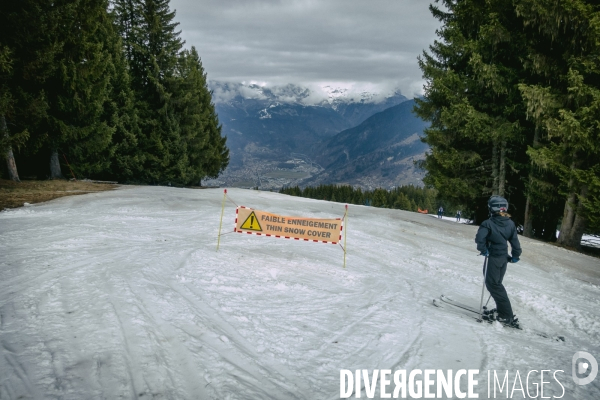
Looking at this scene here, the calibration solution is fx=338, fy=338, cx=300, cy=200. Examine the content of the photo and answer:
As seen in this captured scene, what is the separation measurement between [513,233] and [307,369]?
15.6 ft

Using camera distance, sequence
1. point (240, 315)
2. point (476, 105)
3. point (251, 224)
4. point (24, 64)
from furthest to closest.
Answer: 1. point (476, 105)
2. point (24, 64)
3. point (251, 224)
4. point (240, 315)

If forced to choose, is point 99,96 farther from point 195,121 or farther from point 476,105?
point 476,105

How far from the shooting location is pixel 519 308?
7.71 meters

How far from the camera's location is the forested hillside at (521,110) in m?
13.4

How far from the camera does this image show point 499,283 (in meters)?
6.51

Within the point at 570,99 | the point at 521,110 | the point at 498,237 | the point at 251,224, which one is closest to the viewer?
the point at 498,237

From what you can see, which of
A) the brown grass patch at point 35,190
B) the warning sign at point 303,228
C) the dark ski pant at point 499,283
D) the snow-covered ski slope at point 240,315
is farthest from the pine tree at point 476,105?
the brown grass patch at point 35,190

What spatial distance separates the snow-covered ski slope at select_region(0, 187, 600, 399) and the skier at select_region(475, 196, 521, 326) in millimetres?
462

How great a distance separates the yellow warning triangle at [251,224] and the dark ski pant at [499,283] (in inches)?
240

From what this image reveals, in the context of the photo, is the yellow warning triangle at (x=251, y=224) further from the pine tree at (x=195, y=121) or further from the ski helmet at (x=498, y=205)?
the pine tree at (x=195, y=121)

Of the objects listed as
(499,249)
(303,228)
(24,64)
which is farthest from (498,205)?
(24,64)

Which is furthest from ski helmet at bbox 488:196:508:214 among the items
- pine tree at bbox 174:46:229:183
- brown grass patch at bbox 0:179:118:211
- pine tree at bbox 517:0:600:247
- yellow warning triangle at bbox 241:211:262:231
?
pine tree at bbox 174:46:229:183

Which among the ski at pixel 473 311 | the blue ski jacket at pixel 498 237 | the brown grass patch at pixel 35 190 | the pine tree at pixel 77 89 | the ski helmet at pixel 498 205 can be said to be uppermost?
the pine tree at pixel 77 89

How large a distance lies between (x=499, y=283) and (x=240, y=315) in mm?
4941
